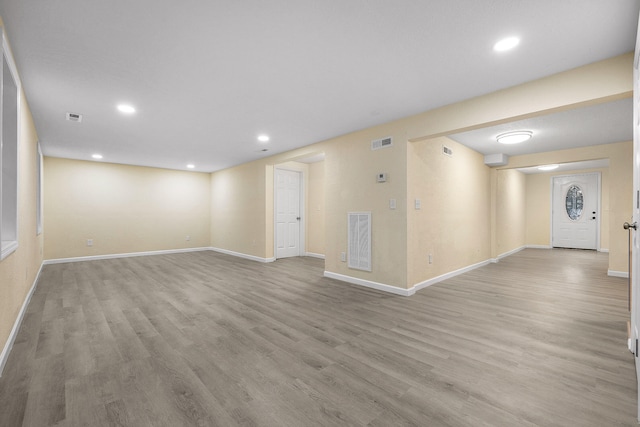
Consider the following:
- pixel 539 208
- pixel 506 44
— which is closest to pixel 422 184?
pixel 506 44

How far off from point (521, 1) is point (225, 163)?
265 inches

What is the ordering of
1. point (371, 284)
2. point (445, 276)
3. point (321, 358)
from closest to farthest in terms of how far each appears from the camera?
point (321, 358), point (371, 284), point (445, 276)

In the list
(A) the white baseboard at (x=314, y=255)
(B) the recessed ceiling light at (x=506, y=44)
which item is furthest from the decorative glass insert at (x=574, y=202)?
(B) the recessed ceiling light at (x=506, y=44)

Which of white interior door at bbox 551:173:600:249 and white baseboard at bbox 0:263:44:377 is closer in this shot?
white baseboard at bbox 0:263:44:377

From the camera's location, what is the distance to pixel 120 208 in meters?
7.34

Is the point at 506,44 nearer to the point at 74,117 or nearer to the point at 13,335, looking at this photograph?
the point at 13,335

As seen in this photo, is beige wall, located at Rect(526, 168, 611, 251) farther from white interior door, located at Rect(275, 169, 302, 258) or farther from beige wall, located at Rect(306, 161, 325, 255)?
white interior door, located at Rect(275, 169, 302, 258)

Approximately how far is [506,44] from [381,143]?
6.88ft

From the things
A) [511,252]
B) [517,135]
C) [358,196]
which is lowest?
[511,252]

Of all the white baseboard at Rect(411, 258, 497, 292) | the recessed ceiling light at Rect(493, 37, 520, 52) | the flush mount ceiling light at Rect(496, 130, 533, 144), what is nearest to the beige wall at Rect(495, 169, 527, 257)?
the white baseboard at Rect(411, 258, 497, 292)

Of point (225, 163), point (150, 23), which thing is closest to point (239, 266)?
point (225, 163)

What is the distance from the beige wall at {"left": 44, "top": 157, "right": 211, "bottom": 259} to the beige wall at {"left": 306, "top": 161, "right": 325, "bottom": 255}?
11.6ft

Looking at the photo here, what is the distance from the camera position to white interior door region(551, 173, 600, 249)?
849 cm

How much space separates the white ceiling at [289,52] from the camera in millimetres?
1865
